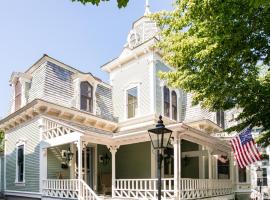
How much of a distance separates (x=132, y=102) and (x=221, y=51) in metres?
11.0

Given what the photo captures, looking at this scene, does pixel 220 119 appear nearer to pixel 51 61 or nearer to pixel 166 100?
pixel 166 100

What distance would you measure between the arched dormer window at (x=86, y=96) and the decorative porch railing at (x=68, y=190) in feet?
14.6

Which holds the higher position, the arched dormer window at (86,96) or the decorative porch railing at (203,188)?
the arched dormer window at (86,96)

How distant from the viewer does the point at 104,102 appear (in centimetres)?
1850

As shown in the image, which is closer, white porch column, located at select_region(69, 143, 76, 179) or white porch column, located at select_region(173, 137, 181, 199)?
white porch column, located at select_region(173, 137, 181, 199)

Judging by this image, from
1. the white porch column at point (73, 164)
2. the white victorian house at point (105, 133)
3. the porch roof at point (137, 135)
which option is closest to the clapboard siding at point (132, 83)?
the white victorian house at point (105, 133)

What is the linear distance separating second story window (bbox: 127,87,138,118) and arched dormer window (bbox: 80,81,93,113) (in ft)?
7.28

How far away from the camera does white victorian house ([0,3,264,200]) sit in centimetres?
1349

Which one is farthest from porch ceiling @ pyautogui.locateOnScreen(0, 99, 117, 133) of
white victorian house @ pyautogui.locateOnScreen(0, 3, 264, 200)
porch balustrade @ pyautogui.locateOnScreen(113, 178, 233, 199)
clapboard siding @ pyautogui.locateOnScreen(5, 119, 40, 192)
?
porch balustrade @ pyautogui.locateOnScreen(113, 178, 233, 199)

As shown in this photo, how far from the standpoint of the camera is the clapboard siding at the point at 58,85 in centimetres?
1543

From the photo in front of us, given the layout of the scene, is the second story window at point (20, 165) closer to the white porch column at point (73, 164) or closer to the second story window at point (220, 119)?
the white porch column at point (73, 164)

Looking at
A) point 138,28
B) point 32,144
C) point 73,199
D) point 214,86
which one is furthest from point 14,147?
point 214,86

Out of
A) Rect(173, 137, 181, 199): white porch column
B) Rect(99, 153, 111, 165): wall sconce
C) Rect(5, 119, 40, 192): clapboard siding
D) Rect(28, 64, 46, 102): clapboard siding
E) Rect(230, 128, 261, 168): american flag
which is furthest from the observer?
Rect(99, 153, 111, 165): wall sconce

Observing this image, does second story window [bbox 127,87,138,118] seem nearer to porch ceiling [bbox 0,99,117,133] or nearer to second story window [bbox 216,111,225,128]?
porch ceiling [bbox 0,99,117,133]
